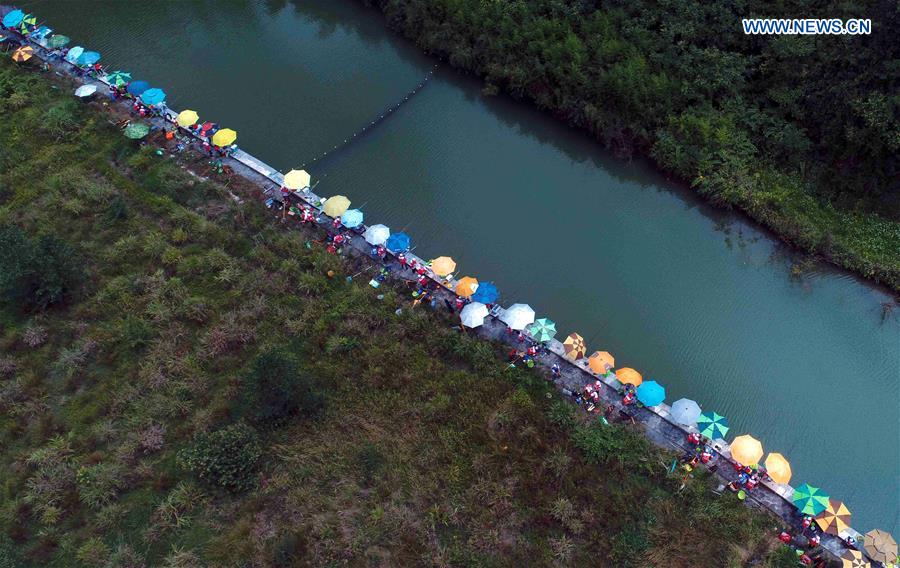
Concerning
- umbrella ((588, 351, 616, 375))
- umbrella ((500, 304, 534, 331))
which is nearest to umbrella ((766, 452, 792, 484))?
umbrella ((588, 351, 616, 375))

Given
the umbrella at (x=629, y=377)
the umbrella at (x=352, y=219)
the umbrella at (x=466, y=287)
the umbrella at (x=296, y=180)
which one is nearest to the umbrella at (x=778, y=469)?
the umbrella at (x=629, y=377)

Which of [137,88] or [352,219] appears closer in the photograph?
[352,219]

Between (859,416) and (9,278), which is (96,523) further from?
(859,416)

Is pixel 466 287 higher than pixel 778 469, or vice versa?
pixel 466 287

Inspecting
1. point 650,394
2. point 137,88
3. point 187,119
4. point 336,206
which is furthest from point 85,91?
point 650,394

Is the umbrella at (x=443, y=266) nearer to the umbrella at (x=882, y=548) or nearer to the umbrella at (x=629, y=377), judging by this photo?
Result: the umbrella at (x=629, y=377)

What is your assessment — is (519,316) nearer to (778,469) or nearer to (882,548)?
(778,469)

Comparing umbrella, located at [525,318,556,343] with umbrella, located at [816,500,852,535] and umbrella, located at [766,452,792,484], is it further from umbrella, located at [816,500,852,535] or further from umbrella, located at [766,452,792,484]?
umbrella, located at [816,500,852,535]
